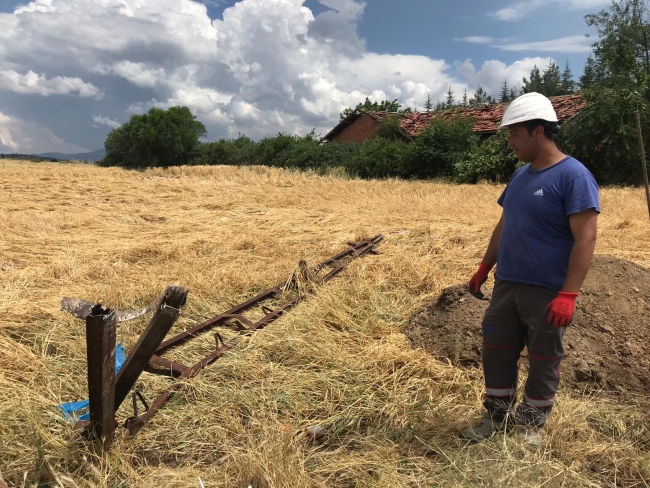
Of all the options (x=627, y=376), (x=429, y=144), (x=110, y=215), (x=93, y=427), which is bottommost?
(x=627, y=376)

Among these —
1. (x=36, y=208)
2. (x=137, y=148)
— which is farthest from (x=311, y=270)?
(x=137, y=148)

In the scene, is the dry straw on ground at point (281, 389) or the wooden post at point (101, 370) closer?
the wooden post at point (101, 370)

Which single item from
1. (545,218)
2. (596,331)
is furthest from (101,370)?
(596,331)

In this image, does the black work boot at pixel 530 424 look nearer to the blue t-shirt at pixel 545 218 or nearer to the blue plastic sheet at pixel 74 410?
the blue t-shirt at pixel 545 218

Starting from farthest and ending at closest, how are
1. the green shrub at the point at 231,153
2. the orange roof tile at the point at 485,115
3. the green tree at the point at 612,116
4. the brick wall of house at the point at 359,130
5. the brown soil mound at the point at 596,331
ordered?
the green shrub at the point at 231,153
the brick wall of house at the point at 359,130
the orange roof tile at the point at 485,115
the green tree at the point at 612,116
the brown soil mound at the point at 596,331

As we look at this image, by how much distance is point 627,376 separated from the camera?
2.93 meters

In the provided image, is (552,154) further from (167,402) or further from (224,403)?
(167,402)

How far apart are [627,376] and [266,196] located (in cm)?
1079

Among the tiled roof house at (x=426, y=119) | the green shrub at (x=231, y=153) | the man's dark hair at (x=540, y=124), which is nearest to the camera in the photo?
the man's dark hair at (x=540, y=124)

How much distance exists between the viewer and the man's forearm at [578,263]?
1875 millimetres

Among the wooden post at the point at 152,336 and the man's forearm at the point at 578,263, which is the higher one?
the man's forearm at the point at 578,263

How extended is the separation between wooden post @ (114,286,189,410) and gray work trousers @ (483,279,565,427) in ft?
4.95

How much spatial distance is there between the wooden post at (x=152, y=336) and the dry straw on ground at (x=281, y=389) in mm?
314

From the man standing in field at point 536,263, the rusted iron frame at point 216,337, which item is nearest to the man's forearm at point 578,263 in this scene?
the man standing in field at point 536,263
